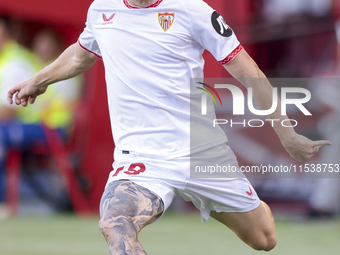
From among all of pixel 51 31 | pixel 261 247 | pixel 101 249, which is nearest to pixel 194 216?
pixel 101 249

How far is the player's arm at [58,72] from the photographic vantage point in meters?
4.43

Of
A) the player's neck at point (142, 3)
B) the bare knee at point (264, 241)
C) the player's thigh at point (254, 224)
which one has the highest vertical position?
the player's neck at point (142, 3)

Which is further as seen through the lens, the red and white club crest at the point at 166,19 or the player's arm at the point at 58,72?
the player's arm at the point at 58,72

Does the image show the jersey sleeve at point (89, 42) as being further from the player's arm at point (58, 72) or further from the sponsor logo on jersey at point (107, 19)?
the sponsor logo on jersey at point (107, 19)

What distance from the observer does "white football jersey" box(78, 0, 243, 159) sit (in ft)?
12.4

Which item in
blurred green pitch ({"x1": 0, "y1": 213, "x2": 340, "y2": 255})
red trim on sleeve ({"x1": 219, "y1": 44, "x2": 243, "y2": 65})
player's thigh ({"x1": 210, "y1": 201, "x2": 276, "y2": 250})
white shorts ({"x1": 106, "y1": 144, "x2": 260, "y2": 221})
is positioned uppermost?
red trim on sleeve ({"x1": 219, "y1": 44, "x2": 243, "y2": 65})

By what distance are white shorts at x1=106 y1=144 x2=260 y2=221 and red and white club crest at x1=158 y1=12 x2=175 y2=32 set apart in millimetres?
821

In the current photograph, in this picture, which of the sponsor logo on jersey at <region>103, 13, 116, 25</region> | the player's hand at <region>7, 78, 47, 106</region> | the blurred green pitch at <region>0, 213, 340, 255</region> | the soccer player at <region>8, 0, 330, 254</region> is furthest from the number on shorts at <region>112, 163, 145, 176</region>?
the blurred green pitch at <region>0, 213, 340, 255</region>

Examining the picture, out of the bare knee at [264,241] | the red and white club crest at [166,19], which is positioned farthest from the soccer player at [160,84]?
the bare knee at [264,241]

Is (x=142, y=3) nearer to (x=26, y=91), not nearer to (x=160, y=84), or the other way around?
(x=160, y=84)

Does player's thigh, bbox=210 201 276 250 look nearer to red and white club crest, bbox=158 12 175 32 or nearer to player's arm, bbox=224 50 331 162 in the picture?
player's arm, bbox=224 50 331 162

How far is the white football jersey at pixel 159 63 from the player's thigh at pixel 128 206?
0.29 meters

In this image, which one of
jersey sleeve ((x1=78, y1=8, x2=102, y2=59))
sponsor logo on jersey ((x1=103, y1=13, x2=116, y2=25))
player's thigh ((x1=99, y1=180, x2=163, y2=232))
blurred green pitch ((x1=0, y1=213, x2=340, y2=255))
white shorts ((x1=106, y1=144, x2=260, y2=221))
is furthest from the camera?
blurred green pitch ((x1=0, y1=213, x2=340, y2=255))

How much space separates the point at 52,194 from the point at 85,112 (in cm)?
142
